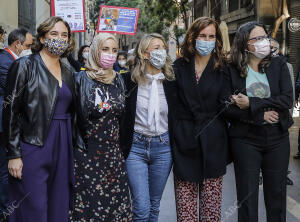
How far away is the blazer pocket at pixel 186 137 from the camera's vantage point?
11.2 feet

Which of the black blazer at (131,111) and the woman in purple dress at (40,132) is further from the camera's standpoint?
the black blazer at (131,111)

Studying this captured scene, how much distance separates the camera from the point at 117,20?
444 inches

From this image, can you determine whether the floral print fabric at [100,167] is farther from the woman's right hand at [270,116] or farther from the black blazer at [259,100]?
the woman's right hand at [270,116]

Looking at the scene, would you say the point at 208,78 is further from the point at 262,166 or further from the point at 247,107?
the point at 262,166

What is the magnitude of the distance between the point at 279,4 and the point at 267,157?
43.5ft

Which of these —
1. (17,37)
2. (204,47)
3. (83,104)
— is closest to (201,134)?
(204,47)

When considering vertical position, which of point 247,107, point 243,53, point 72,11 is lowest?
point 247,107

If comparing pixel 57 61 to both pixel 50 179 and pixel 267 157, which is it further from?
pixel 267 157

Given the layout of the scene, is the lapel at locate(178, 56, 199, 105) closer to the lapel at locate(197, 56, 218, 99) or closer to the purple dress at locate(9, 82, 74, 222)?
the lapel at locate(197, 56, 218, 99)

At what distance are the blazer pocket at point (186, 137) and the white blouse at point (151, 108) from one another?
14cm

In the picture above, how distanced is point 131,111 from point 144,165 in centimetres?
52

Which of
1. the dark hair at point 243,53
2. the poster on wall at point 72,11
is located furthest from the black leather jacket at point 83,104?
the poster on wall at point 72,11

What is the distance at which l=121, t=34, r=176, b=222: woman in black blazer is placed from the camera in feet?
11.4

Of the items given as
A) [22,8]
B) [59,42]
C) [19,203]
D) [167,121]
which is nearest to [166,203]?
[167,121]
